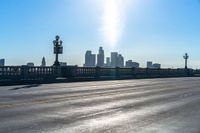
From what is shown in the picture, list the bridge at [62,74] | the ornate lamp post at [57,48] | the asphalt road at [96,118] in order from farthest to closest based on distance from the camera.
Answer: the ornate lamp post at [57,48], the bridge at [62,74], the asphalt road at [96,118]

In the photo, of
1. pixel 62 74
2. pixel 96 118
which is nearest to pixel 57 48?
pixel 62 74

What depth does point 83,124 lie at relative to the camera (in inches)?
467

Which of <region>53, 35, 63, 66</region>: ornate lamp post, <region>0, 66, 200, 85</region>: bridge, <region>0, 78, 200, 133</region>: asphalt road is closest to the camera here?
<region>0, 78, 200, 133</region>: asphalt road

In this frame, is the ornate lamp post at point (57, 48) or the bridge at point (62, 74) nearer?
the bridge at point (62, 74)

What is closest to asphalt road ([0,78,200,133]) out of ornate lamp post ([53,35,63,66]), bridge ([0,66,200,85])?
bridge ([0,66,200,85])

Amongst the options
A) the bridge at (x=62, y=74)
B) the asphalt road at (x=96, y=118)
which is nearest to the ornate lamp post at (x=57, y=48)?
the bridge at (x=62, y=74)

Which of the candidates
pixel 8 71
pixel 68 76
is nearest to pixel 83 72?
pixel 68 76

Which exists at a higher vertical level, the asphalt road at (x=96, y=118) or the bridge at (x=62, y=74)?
the bridge at (x=62, y=74)

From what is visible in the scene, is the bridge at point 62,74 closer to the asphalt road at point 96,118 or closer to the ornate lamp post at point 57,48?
the ornate lamp post at point 57,48

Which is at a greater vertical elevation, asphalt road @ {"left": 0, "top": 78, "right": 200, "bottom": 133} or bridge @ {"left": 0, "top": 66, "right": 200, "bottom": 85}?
bridge @ {"left": 0, "top": 66, "right": 200, "bottom": 85}

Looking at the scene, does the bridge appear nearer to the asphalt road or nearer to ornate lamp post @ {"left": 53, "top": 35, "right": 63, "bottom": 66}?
ornate lamp post @ {"left": 53, "top": 35, "right": 63, "bottom": 66}

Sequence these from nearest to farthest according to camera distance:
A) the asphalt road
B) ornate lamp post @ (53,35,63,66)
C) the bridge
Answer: the asphalt road
the bridge
ornate lamp post @ (53,35,63,66)

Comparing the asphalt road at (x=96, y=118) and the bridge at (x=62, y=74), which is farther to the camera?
the bridge at (x=62, y=74)

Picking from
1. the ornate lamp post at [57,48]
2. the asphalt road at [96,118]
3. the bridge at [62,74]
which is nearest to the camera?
the asphalt road at [96,118]
